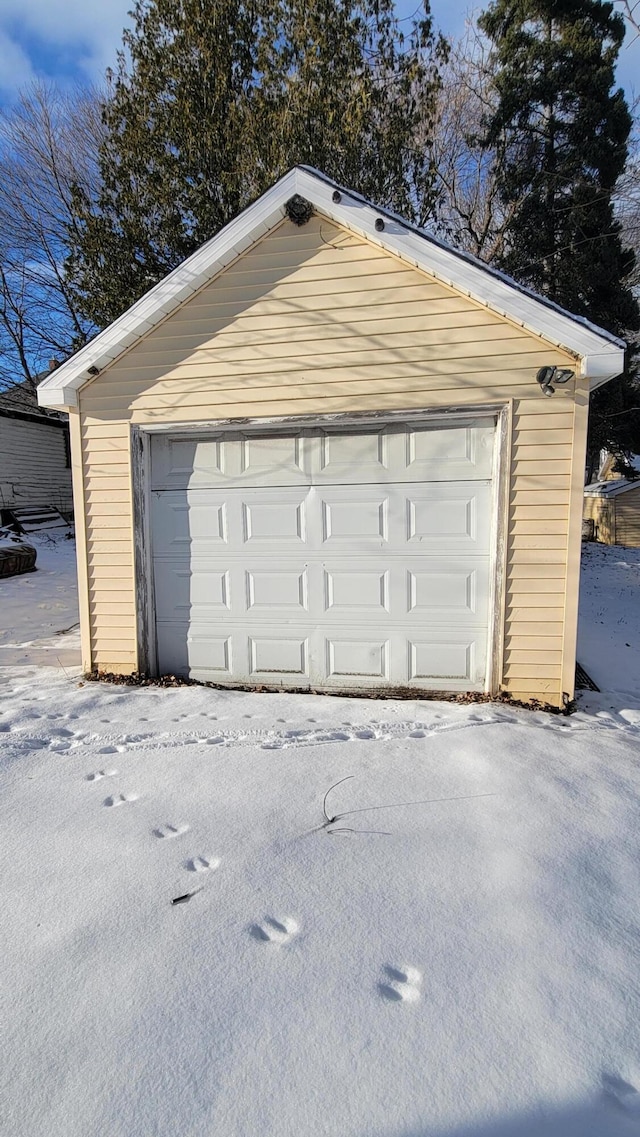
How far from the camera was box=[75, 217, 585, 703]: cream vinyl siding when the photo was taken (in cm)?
416

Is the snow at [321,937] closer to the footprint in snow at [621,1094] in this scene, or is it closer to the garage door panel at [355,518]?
the footprint in snow at [621,1094]

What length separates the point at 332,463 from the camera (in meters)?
4.61

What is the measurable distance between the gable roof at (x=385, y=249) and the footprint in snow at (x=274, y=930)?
397cm

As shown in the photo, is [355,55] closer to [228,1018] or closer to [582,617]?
[582,617]

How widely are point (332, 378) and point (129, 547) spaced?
2.37 m

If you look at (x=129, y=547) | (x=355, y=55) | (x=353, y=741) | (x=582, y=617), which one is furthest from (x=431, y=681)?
(x=355, y=55)

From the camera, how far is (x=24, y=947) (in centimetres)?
196

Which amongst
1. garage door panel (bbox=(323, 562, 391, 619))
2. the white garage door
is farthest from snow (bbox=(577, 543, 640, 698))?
garage door panel (bbox=(323, 562, 391, 619))

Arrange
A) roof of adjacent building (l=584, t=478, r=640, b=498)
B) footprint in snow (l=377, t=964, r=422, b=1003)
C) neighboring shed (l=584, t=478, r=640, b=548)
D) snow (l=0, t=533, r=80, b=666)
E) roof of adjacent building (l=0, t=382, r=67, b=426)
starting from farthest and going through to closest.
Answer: neighboring shed (l=584, t=478, r=640, b=548) < roof of adjacent building (l=584, t=478, r=640, b=498) < roof of adjacent building (l=0, t=382, r=67, b=426) < snow (l=0, t=533, r=80, b=666) < footprint in snow (l=377, t=964, r=422, b=1003)

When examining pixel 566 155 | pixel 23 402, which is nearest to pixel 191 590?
pixel 566 155

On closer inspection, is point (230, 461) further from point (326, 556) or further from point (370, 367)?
point (370, 367)

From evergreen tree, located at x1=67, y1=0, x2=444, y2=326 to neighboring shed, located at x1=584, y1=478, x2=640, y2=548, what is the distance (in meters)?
15.2

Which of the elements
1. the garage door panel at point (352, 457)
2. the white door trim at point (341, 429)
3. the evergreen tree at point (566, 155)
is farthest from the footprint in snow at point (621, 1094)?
the evergreen tree at point (566, 155)

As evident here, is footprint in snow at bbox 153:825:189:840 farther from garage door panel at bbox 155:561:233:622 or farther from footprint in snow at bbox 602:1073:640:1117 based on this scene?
garage door panel at bbox 155:561:233:622
